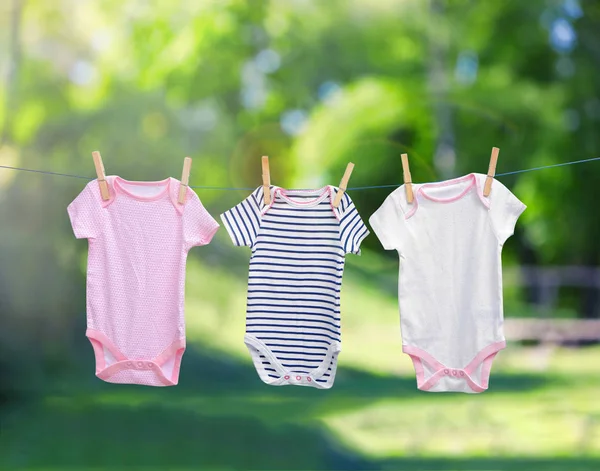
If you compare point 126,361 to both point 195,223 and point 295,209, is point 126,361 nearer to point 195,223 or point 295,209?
point 195,223

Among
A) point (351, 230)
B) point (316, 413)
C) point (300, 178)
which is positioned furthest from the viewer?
point (300, 178)

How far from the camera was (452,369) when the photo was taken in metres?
2.56

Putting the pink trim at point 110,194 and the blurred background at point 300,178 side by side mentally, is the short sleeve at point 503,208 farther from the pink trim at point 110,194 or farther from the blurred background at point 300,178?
the blurred background at point 300,178

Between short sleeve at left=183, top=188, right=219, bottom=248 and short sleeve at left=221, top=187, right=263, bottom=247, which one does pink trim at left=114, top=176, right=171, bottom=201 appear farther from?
short sleeve at left=221, top=187, right=263, bottom=247

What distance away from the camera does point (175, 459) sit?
20.4ft

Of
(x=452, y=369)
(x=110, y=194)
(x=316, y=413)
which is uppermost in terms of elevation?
(x=110, y=194)

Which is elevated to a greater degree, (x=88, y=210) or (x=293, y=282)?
(x=88, y=210)

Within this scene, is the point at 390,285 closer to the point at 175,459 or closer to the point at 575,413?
the point at 575,413

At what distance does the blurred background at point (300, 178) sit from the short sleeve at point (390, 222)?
392 cm

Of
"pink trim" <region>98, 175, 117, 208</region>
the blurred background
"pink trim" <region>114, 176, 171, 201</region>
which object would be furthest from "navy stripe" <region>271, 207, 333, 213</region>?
the blurred background

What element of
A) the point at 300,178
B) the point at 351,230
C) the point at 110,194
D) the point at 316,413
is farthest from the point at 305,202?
the point at 300,178

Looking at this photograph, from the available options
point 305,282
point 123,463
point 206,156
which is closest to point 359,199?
point 206,156

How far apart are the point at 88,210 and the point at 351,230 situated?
87cm

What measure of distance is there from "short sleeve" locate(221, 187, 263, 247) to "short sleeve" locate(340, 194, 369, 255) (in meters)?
0.28
